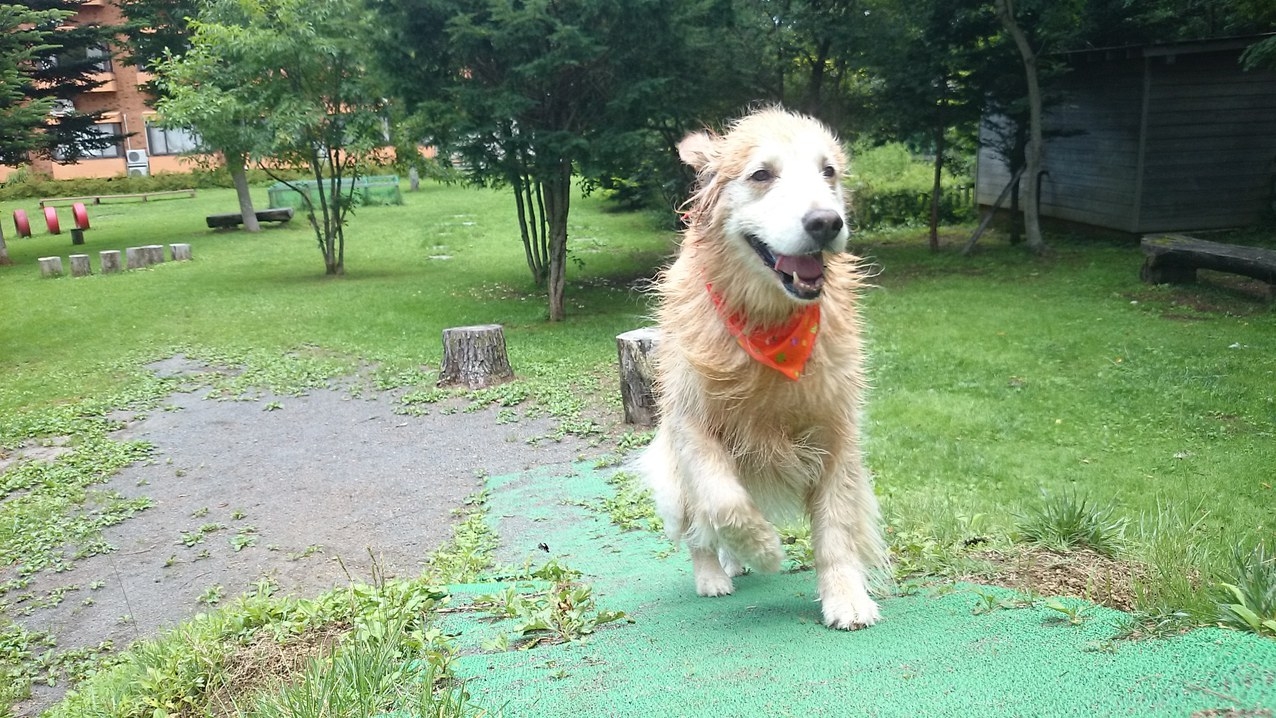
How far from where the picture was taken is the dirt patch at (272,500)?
577 cm

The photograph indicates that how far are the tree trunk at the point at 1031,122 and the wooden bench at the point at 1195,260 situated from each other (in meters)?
3.69

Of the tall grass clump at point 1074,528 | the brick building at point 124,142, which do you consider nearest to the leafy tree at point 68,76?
the brick building at point 124,142

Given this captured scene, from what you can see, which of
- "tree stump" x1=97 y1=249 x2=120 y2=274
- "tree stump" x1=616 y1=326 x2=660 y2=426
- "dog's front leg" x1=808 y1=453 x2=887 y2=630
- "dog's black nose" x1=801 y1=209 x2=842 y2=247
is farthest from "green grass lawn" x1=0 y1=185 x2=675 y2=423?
"dog's black nose" x1=801 y1=209 x2=842 y2=247

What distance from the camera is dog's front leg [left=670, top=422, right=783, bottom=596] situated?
3.54 meters

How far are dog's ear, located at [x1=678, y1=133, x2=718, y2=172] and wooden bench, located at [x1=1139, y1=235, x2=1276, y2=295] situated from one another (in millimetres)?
11188

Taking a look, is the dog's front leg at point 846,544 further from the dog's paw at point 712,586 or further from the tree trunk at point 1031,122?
the tree trunk at point 1031,122

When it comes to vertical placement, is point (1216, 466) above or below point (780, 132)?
below

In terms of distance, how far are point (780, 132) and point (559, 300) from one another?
11.6 metres

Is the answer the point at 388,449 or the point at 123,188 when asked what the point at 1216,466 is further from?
the point at 123,188

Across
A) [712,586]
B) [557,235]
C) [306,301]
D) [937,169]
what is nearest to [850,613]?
[712,586]

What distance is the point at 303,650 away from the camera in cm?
336

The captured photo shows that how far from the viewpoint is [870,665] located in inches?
118

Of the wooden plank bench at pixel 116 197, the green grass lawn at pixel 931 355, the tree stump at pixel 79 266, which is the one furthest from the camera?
the wooden plank bench at pixel 116 197

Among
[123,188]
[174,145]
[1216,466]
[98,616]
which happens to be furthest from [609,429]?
[174,145]
